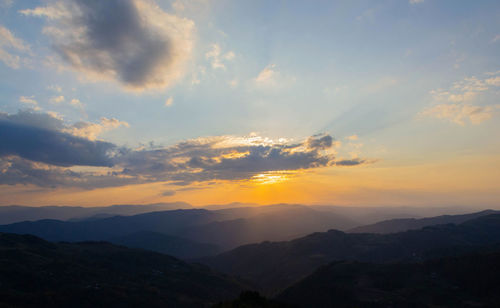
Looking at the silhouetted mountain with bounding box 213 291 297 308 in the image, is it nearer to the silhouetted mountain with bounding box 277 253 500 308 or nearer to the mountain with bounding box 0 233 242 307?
the silhouetted mountain with bounding box 277 253 500 308

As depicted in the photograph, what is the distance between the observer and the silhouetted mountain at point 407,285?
10994 cm

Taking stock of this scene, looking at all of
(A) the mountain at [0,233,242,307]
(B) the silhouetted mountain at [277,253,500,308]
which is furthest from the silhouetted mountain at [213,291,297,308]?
(A) the mountain at [0,233,242,307]

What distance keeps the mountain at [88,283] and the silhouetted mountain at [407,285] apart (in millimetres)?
57397

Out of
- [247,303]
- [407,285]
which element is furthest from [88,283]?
[407,285]

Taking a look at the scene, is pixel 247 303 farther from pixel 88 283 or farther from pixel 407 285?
pixel 88 283

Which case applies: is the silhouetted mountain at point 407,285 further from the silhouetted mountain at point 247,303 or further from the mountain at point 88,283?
the silhouetted mountain at point 247,303

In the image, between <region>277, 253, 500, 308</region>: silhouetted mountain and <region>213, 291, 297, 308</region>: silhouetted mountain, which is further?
<region>277, 253, 500, 308</region>: silhouetted mountain

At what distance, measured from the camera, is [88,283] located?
13512 centimetres

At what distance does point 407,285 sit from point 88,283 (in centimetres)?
16085

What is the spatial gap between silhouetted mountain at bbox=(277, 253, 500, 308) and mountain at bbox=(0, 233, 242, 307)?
5740 cm

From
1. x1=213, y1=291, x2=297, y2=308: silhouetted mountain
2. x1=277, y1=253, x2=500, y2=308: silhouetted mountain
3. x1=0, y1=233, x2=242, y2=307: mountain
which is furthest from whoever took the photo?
x1=0, y1=233, x2=242, y2=307: mountain

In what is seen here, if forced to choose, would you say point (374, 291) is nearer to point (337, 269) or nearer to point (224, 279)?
point (337, 269)

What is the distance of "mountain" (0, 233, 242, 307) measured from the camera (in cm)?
11238

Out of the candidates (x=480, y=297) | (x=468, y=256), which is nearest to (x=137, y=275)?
(x=480, y=297)
